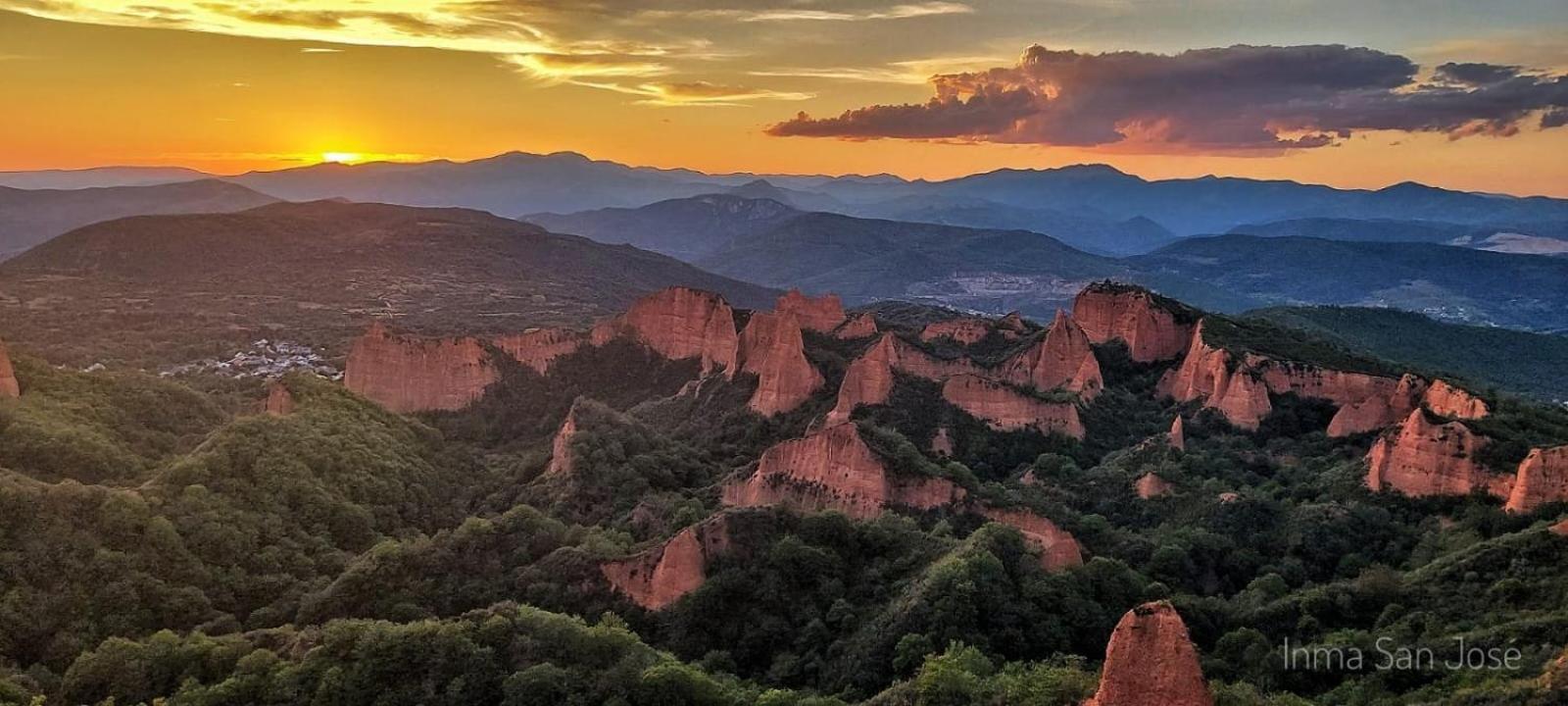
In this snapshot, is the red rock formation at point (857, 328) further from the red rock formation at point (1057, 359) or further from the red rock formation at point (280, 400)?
the red rock formation at point (280, 400)

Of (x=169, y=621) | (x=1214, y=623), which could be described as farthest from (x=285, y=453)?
(x=1214, y=623)

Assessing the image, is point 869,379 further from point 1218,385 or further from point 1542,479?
point 1542,479

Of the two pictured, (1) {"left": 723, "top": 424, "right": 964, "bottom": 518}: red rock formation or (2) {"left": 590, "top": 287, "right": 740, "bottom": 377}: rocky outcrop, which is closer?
(1) {"left": 723, "top": 424, "right": 964, "bottom": 518}: red rock formation

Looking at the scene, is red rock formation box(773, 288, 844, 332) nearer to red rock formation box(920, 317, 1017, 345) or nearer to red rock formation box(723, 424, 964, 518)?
red rock formation box(920, 317, 1017, 345)

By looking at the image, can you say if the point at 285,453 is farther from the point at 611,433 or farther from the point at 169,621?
the point at 611,433

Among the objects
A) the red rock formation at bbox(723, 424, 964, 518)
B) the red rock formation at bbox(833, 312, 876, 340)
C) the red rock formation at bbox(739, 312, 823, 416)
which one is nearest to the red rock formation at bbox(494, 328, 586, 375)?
the red rock formation at bbox(739, 312, 823, 416)

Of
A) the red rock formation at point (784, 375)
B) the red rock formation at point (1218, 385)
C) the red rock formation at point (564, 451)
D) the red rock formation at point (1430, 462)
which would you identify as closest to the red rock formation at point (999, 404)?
the red rock formation at point (784, 375)
